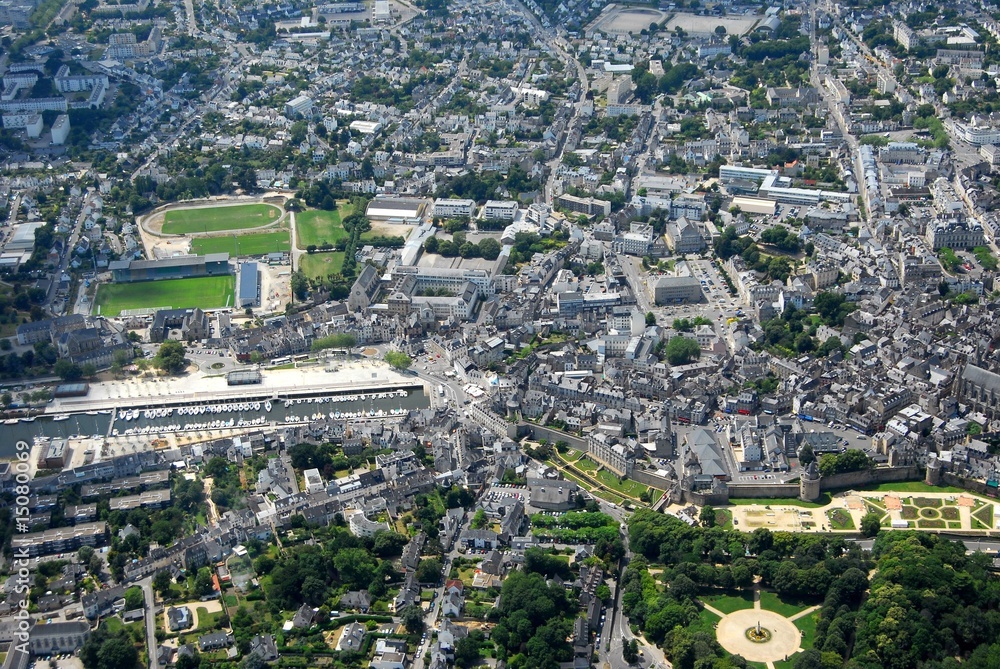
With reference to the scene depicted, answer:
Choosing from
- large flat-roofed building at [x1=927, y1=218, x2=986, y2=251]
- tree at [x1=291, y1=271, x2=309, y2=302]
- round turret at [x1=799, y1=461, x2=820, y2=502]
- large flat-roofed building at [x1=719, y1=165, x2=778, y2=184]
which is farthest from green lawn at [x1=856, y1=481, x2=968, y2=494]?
large flat-roofed building at [x1=719, y1=165, x2=778, y2=184]

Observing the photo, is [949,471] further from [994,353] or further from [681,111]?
[681,111]

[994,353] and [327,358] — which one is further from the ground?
[994,353]

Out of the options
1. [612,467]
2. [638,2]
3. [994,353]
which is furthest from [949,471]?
[638,2]

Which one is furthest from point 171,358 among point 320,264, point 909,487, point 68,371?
point 909,487

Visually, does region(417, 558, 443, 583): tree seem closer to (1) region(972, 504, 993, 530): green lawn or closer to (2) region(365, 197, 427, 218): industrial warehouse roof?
(1) region(972, 504, 993, 530): green lawn

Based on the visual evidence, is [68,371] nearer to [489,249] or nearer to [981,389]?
[489,249]

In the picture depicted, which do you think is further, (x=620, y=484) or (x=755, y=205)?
(x=755, y=205)

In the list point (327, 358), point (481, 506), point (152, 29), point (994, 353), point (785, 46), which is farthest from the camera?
point (152, 29)
